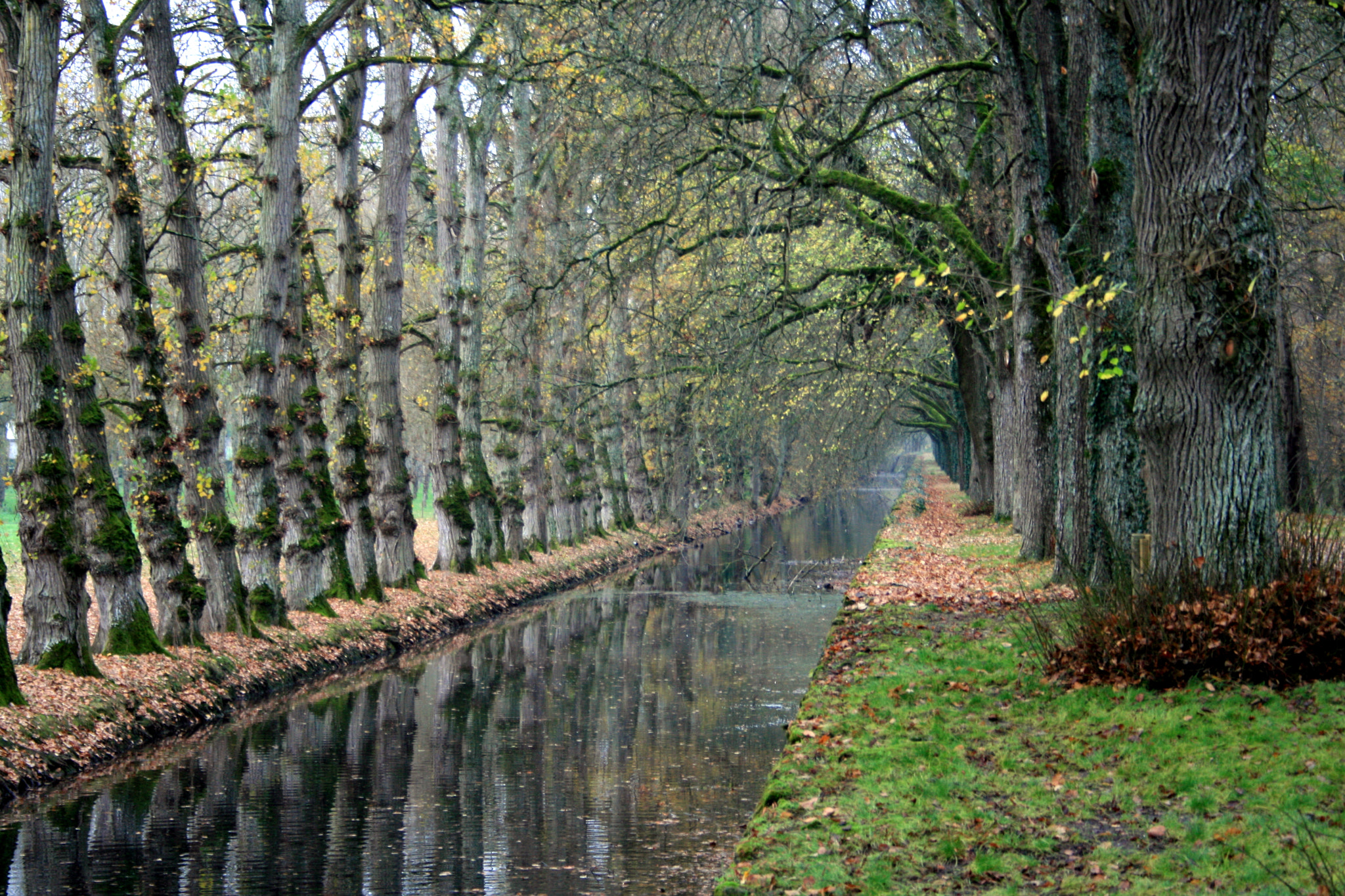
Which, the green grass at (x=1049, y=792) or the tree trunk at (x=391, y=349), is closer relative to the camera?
the green grass at (x=1049, y=792)

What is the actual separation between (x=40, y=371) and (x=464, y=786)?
579 centimetres

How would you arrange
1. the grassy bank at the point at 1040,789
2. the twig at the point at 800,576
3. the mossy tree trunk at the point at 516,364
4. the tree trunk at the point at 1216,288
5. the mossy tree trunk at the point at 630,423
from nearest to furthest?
the grassy bank at the point at 1040,789
the tree trunk at the point at 1216,288
the twig at the point at 800,576
the mossy tree trunk at the point at 516,364
the mossy tree trunk at the point at 630,423

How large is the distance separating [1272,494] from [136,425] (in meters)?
11.8

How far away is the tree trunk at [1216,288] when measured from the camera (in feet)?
29.7

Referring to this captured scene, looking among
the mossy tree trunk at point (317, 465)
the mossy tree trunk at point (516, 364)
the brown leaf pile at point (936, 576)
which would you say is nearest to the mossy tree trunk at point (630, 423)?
the mossy tree trunk at point (516, 364)

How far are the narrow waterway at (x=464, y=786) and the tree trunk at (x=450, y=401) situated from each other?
5.26m

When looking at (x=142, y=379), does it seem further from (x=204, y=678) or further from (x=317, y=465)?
(x=317, y=465)

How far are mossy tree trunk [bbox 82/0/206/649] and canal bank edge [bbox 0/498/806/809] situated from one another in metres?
0.71

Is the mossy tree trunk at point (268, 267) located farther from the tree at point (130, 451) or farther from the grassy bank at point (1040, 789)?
the grassy bank at point (1040, 789)

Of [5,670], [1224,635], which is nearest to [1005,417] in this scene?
[1224,635]

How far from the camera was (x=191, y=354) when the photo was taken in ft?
49.9

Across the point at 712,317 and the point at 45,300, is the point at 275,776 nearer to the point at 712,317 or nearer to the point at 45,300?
the point at 45,300

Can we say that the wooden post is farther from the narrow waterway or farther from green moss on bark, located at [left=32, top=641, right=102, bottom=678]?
green moss on bark, located at [left=32, top=641, right=102, bottom=678]

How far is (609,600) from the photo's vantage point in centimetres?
2634
